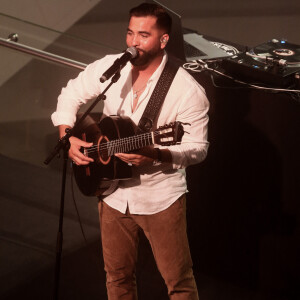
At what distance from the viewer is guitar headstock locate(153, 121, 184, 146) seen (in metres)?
2.35

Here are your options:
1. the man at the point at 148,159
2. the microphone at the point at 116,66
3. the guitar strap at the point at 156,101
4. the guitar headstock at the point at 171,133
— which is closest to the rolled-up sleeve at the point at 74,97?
the man at the point at 148,159

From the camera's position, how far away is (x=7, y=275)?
142 inches

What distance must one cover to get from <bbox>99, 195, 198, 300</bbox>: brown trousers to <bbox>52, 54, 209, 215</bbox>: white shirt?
0.21ft

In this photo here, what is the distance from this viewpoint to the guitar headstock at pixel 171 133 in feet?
7.70

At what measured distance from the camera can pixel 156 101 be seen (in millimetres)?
2699

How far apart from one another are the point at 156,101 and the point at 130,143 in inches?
10.4

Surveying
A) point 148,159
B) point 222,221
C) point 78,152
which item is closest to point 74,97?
point 78,152

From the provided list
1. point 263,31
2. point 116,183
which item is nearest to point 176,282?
point 116,183

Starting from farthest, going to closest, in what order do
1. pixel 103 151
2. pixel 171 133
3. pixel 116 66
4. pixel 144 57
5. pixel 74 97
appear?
1. pixel 74 97
2. pixel 103 151
3. pixel 144 57
4. pixel 116 66
5. pixel 171 133

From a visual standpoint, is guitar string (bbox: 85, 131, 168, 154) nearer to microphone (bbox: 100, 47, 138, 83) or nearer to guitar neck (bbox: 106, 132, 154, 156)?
guitar neck (bbox: 106, 132, 154, 156)

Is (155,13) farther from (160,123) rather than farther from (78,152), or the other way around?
(78,152)

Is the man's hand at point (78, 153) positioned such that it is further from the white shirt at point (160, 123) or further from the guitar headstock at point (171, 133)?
the guitar headstock at point (171, 133)

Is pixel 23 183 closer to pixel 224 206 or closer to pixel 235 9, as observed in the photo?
pixel 224 206

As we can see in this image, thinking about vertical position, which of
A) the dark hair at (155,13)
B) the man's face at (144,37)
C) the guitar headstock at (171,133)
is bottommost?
the guitar headstock at (171,133)
